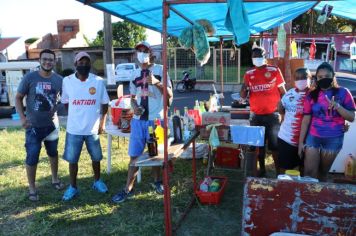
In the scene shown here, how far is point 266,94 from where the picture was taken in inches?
186

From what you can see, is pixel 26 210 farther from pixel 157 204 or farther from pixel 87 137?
pixel 157 204

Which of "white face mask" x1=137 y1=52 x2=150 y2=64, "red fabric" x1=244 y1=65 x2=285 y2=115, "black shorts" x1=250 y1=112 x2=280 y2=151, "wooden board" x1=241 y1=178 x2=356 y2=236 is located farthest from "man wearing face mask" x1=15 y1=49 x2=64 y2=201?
"wooden board" x1=241 y1=178 x2=356 y2=236

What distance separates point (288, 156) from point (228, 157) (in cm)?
173

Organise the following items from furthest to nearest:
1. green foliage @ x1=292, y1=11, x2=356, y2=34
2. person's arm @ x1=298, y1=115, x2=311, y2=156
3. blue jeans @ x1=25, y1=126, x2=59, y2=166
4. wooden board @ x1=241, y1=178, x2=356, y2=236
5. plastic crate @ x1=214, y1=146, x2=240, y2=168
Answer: green foliage @ x1=292, y1=11, x2=356, y2=34 < plastic crate @ x1=214, y1=146, x2=240, y2=168 < blue jeans @ x1=25, y1=126, x2=59, y2=166 < person's arm @ x1=298, y1=115, x2=311, y2=156 < wooden board @ x1=241, y1=178, x2=356, y2=236

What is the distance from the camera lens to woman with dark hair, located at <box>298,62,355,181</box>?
343 cm

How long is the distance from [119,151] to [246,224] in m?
4.38

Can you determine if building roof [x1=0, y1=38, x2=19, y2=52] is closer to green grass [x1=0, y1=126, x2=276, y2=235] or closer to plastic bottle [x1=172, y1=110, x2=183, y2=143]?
green grass [x1=0, y1=126, x2=276, y2=235]

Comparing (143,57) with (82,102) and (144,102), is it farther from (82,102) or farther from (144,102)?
(82,102)

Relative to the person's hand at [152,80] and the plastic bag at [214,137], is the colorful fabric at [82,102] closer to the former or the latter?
the person's hand at [152,80]

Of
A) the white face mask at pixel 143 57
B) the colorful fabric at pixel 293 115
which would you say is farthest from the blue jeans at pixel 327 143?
the white face mask at pixel 143 57

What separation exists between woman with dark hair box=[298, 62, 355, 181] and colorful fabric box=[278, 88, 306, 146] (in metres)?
0.15

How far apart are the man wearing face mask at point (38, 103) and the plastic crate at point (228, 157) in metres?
2.54

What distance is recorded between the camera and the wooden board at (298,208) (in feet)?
8.50

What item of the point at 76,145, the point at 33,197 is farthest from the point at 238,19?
the point at 33,197
